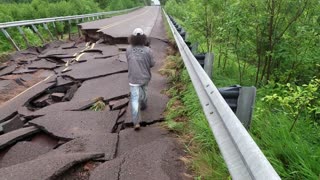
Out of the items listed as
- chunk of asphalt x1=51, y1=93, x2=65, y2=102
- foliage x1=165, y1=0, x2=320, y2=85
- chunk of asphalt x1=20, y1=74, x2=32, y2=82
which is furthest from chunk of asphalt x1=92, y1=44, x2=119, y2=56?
foliage x1=165, y1=0, x2=320, y2=85

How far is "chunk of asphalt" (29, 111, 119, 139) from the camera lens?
16.1 ft

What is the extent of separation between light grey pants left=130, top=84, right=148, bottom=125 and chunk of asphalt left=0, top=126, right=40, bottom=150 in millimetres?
1399

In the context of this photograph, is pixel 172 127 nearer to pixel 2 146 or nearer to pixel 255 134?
pixel 255 134

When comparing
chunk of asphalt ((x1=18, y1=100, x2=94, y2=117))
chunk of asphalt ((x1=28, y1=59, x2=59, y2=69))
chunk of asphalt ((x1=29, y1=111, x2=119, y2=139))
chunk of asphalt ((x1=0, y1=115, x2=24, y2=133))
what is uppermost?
chunk of asphalt ((x1=29, y1=111, x2=119, y2=139))

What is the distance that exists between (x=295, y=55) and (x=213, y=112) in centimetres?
283

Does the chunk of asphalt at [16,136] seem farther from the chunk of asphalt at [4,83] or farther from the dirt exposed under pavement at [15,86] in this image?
the chunk of asphalt at [4,83]

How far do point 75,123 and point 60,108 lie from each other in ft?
2.97

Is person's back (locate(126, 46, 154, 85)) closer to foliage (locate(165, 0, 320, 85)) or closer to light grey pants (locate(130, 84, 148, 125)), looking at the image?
light grey pants (locate(130, 84, 148, 125))

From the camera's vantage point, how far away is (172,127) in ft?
15.4

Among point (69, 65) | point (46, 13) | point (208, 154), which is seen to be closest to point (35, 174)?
point (208, 154)

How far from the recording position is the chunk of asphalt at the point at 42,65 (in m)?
9.89

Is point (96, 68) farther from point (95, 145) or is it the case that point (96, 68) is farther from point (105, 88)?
point (95, 145)

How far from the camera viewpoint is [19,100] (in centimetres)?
698

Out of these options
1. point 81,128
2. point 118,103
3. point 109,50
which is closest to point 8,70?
point 109,50
